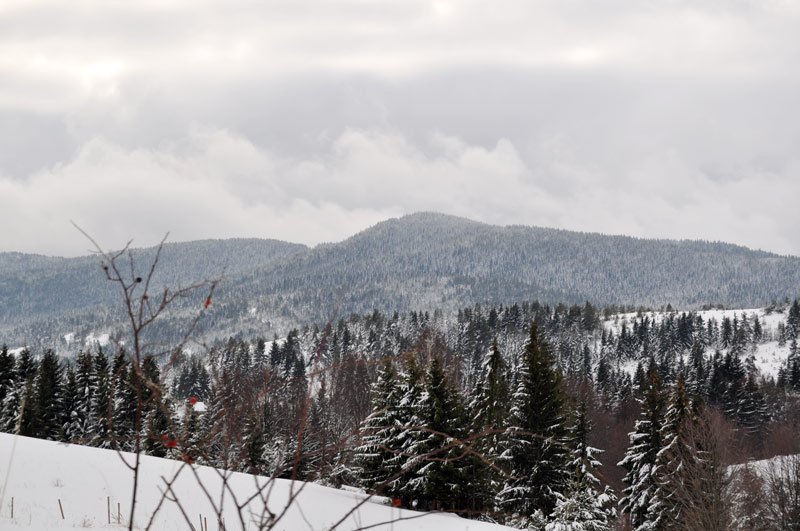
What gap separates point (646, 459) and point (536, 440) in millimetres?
6481

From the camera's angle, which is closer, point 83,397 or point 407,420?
point 407,420

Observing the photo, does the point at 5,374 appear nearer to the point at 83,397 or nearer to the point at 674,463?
the point at 83,397

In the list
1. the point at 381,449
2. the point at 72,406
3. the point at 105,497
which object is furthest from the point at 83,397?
the point at 105,497

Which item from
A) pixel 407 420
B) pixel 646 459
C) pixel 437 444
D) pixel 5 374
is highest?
pixel 5 374

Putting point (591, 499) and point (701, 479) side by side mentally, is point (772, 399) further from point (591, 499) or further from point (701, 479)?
point (591, 499)

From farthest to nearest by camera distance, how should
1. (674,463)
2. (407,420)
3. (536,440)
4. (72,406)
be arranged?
(72,406)
(536,440)
(407,420)
(674,463)

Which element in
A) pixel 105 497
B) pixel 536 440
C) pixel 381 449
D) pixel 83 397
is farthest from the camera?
pixel 83 397

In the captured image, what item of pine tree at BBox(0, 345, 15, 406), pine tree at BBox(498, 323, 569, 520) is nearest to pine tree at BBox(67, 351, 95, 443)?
pine tree at BBox(0, 345, 15, 406)

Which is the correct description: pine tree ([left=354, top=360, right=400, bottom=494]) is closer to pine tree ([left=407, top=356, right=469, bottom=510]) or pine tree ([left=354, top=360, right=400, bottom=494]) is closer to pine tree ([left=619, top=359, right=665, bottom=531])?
pine tree ([left=407, top=356, right=469, bottom=510])

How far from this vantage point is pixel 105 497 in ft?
37.3

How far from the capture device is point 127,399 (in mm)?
37250

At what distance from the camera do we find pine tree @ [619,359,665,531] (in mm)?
26609

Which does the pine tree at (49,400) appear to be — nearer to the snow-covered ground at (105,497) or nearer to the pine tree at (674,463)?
the snow-covered ground at (105,497)

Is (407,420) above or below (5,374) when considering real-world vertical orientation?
below
